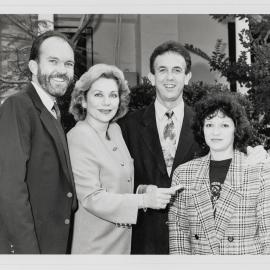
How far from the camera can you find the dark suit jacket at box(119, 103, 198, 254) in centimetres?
314

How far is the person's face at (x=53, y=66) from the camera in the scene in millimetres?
2791

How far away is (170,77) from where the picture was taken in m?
3.26

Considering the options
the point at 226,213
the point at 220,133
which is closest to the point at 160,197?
the point at 226,213

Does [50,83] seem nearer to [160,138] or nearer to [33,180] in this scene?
[33,180]

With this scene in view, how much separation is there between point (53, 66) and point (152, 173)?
3.31 feet

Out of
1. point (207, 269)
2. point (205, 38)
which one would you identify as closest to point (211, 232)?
point (207, 269)

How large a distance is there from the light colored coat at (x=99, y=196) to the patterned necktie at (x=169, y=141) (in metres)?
0.38

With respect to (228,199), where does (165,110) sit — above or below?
above

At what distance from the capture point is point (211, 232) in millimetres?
2652

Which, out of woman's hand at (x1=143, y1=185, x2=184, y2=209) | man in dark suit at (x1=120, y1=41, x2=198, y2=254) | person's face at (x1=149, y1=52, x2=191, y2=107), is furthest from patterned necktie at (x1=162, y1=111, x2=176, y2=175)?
woman's hand at (x1=143, y1=185, x2=184, y2=209)

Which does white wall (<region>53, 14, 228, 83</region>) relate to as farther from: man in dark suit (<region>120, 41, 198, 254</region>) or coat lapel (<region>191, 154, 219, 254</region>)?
coat lapel (<region>191, 154, 219, 254</region>)

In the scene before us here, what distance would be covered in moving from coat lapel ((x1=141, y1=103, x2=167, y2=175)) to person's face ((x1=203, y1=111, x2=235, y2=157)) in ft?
1.52

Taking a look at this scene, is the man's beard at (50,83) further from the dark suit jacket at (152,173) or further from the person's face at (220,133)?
the person's face at (220,133)

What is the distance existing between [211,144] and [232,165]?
18 centimetres
